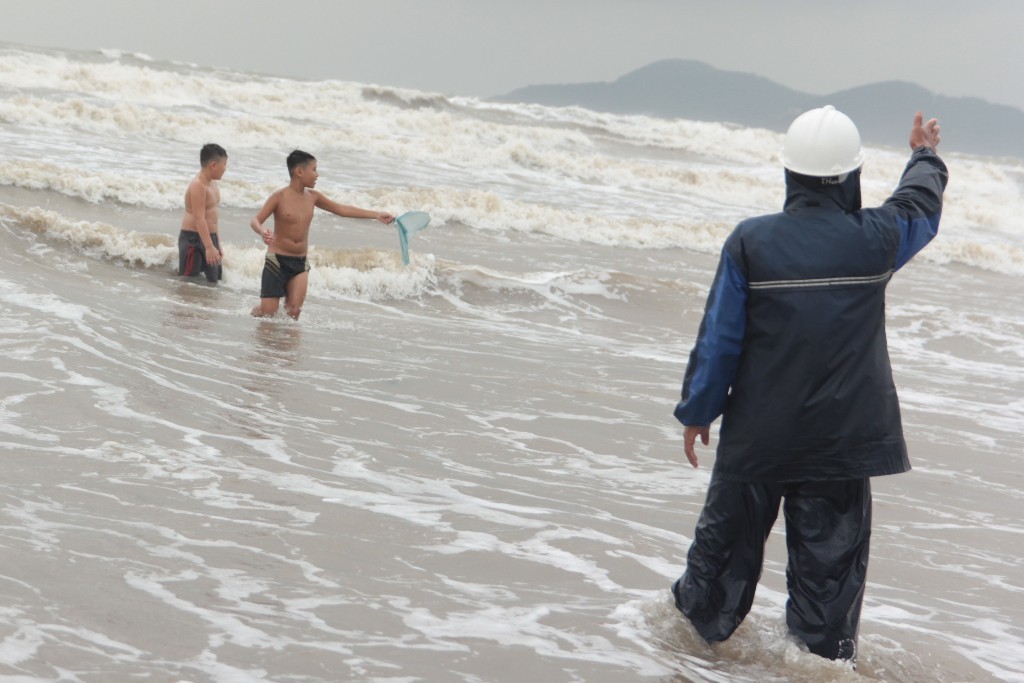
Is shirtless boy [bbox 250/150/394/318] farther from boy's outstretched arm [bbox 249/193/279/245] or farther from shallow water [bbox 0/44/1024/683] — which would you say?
shallow water [bbox 0/44/1024/683]

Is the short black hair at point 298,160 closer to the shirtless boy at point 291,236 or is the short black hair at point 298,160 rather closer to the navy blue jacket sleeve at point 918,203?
the shirtless boy at point 291,236

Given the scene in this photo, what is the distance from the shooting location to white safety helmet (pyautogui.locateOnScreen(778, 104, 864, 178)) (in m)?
3.34

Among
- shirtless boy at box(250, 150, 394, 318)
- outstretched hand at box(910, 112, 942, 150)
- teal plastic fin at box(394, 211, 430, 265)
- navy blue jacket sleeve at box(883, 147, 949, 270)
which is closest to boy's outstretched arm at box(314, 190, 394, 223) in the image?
shirtless boy at box(250, 150, 394, 318)

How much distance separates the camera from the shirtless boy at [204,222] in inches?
420

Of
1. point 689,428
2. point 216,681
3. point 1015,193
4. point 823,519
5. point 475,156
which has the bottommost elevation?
point 216,681

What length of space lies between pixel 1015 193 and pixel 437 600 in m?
44.0

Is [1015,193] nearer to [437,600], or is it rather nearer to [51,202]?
[51,202]

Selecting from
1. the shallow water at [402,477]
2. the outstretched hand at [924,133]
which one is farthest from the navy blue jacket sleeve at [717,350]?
the outstretched hand at [924,133]

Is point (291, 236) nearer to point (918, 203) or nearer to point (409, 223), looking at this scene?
point (409, 223)

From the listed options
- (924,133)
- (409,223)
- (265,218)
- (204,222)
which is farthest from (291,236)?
(924,133)

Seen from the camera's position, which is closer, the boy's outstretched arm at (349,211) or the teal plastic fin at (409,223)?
the boy's outstretched arm at (349,211)

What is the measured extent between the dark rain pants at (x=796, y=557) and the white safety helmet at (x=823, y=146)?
982 mm

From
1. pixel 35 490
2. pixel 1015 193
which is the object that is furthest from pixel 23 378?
pixel 1015 193

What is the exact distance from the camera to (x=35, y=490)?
4414mm
